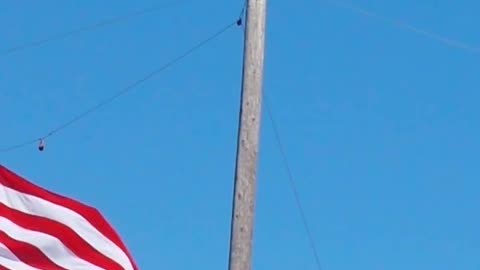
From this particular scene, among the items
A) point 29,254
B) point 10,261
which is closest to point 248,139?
point 29,254

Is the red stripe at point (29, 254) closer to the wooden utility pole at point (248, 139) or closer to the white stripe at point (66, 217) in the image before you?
the white stripe at point (66, 217)

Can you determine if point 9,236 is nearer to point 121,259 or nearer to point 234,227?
point 121,259

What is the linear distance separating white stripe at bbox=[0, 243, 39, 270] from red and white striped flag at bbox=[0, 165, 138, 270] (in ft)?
0.03

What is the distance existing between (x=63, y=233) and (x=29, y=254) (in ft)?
1.05

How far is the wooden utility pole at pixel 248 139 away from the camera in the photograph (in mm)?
8672

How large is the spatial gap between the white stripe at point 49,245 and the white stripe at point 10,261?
0.13 m

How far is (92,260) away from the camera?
9.36m

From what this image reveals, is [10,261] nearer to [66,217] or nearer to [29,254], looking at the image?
[29,254]

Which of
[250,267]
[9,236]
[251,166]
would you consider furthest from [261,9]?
[9,236]

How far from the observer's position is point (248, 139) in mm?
8945

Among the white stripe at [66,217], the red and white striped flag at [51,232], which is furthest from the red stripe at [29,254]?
the white stripe at [66,217]

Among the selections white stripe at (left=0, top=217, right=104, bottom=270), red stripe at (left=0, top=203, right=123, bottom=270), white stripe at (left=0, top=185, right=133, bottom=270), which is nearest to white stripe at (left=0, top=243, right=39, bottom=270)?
white stripe at (left=0, top=217, right=104, bottom=270)

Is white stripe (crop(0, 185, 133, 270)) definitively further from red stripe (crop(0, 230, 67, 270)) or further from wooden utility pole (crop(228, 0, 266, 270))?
wooden utility pole (crop(228, 0, 266, 270))

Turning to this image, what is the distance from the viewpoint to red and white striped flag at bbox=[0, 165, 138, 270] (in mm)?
9250
